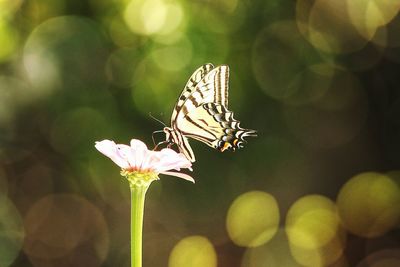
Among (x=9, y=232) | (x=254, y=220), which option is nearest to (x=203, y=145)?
(x=254, y=220)

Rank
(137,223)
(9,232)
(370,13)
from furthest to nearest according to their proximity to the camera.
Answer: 1. (370,13)
2. (9,232)
3. (137,223)

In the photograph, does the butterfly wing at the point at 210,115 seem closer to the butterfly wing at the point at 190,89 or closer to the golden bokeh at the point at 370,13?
the butterfly wing at the point at 190,89

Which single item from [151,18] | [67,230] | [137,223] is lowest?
[67,230]

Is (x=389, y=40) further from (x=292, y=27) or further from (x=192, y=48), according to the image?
(x=192, y=48)

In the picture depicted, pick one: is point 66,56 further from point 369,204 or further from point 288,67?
point 369,204

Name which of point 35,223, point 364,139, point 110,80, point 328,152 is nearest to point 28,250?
point 35,223

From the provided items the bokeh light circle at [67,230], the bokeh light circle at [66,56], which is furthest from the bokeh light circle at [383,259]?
the bokeh light circle at [66,56]

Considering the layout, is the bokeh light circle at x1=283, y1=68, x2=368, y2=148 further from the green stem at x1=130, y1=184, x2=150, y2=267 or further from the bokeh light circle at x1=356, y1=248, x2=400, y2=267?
the green stem at x1=130, y1=184, x2=150, y2=267

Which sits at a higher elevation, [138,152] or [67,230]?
[138,152]
